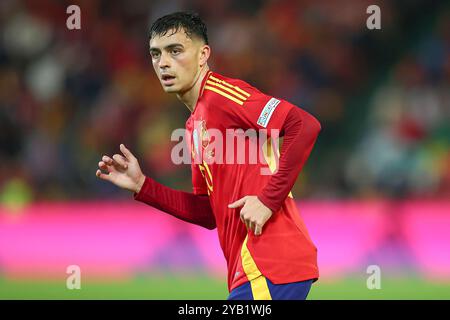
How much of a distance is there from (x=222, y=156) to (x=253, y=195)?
255 mm

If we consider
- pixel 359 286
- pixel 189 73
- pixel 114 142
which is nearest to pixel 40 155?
pixel 114 142

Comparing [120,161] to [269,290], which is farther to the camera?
[120,161]

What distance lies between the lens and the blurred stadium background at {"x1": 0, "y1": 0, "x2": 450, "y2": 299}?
7832mm

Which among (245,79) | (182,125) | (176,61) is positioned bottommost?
(176,61)

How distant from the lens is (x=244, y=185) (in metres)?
3.70

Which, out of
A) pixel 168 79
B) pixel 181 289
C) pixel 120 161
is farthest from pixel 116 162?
pixel 181 289

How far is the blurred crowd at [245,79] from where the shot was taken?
9.72 metres

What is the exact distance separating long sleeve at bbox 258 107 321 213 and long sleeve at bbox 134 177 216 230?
727 millimetres

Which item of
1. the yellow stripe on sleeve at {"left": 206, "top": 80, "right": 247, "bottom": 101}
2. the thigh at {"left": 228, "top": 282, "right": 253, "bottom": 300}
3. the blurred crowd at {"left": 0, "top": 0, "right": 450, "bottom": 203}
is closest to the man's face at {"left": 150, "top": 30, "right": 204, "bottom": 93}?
the yellow stripe on sleeve at {"left": 206, "top": 80, "right": 247, "bottom": 101}

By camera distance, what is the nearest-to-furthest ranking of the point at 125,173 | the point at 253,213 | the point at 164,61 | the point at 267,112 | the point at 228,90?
1. the point at 253,213
2. the point at 267,112
3. the point at 228,90
4. the point at 164,61
5. the point at 125,173

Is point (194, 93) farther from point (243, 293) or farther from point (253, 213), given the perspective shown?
point (243, 293)

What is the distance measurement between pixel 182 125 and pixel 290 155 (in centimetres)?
659

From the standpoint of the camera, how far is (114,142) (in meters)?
10.3

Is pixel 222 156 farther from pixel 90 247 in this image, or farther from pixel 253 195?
pixel 90 247
